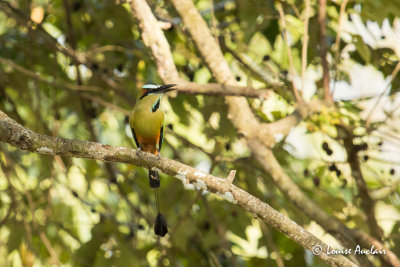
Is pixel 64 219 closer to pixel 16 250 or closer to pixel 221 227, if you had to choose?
pixel 16 250

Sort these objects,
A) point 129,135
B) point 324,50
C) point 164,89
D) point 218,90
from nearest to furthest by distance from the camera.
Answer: point 218,90, point 164,89, point 324,50, point 129,135

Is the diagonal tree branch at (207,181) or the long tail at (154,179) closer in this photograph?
the diagonal tree branch at (207,181)

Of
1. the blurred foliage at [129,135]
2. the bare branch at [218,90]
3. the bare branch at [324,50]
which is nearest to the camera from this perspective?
the bare branch at [218,90]

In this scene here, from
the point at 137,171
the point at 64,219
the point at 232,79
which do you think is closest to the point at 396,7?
the point at 232,79

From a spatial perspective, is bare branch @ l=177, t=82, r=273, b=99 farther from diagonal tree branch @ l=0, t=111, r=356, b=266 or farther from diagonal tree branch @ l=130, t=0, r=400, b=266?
diagonal tree branch @ l=0, t=111, r=356, b=266

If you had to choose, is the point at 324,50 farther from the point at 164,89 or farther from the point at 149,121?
the point at 149,121

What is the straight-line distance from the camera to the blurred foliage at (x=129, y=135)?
4.59m

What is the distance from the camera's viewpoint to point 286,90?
182 inches

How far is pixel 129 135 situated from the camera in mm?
5398

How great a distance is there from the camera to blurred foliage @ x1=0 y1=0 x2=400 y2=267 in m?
4.59

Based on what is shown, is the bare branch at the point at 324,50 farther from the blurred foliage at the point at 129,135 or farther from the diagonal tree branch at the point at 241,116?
the diagonal tree branch at the point at 241,116

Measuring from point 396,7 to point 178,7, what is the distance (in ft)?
5.18

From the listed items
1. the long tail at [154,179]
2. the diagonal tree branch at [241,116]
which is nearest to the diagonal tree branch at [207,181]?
the diagonal tree branch at [241,116]

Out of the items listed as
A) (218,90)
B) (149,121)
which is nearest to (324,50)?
(218,90)
